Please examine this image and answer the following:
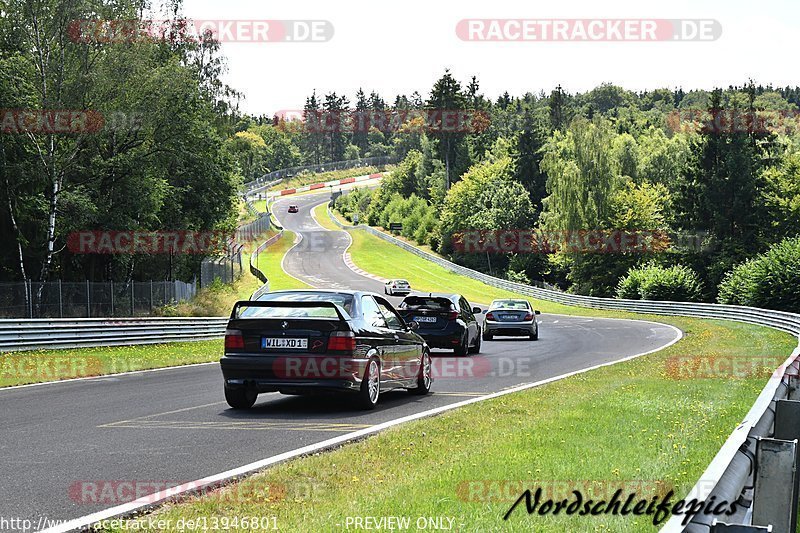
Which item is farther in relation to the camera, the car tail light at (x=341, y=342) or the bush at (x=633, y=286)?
the bush at (x=633, y=286)

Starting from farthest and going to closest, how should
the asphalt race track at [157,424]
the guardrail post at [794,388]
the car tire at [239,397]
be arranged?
the car tire at [239,397] < the guardrail post at [794,388] < the asphalt race track at [157,424]

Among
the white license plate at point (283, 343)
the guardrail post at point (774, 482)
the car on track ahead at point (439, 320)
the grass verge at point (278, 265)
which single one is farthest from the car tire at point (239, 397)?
the grass verge at point (278, 265)

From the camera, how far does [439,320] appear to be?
23.6 metres

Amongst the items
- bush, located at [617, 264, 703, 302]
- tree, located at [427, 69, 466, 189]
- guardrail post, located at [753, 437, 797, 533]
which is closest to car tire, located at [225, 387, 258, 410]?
guardrail post, located at [753, 437, 797, 533]

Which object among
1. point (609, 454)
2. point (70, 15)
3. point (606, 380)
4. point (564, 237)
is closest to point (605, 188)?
point (564, 237)

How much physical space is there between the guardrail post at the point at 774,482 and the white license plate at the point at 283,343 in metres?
8.14

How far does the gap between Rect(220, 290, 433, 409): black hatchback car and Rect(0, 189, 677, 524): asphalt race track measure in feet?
1.25

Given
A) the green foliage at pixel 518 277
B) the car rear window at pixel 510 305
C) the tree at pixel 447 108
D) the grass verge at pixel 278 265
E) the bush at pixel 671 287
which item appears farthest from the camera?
the tree at pixel 447 108

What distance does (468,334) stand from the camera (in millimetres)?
24172

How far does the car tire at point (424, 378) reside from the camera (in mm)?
15016

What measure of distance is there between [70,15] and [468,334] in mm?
21296

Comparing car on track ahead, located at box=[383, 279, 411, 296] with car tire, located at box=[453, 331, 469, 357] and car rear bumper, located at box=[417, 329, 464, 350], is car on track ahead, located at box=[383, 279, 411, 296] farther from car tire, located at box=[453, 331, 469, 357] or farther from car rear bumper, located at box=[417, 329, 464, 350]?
car rear bumper, located at box=[417, 329, 464, 350]

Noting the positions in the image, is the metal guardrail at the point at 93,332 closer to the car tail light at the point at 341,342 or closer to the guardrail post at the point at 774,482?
the car tail light at the point at 341,342

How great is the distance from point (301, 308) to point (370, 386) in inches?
55.4
